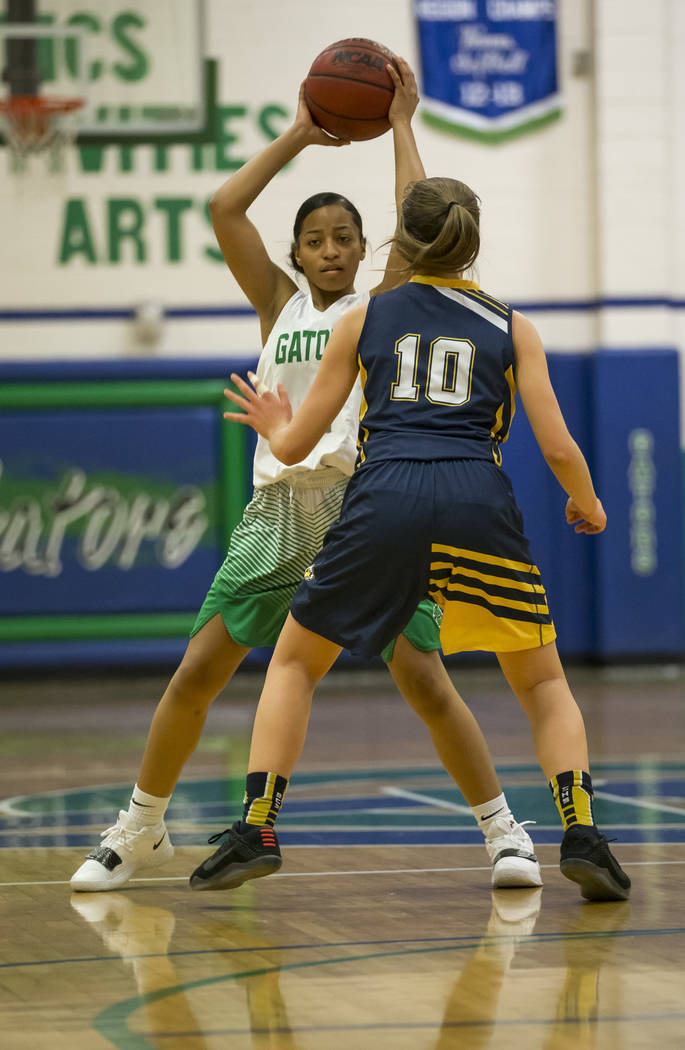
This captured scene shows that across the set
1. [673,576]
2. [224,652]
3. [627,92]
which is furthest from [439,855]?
[627,92]

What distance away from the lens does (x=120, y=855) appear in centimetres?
426

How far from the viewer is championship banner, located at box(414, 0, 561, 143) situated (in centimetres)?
1140

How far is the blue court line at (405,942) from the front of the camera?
11.3 feet

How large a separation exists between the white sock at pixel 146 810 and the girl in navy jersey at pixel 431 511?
1.21 ft

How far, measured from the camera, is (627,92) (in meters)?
11.4

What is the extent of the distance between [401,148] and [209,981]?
218cm

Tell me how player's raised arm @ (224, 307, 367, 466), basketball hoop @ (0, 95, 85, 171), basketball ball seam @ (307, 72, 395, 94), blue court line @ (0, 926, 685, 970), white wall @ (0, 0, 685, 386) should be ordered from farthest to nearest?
white wall @ (0, 0, 685, 386) < basketball hoop @ (0, 95, 85, 171) < basketball ball seam @ (307, 72, 395, 94) < player's raised arm @ (224, 307, 367, 466) < blue court line @ (0, 926, 685, 970)

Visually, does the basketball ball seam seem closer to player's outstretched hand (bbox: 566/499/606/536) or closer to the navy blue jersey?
the navy blue jersey

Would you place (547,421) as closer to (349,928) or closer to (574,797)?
(574,797)

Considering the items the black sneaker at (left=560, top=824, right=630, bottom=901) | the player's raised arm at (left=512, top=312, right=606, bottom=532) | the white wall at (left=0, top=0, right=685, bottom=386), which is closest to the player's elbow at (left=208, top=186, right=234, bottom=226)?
the player's raised arm at (left=512, top=312, right=606, bottom=532)

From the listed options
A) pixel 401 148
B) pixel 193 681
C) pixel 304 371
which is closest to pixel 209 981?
pixel 193 681

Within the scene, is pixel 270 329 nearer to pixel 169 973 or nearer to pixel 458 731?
pixel 458 731

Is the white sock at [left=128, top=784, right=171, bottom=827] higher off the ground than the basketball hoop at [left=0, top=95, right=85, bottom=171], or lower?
lower

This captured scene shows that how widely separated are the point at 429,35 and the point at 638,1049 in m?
9.62
